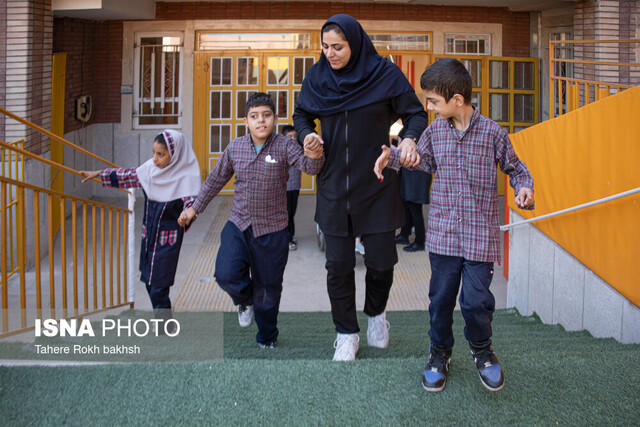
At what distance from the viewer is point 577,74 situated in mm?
9906

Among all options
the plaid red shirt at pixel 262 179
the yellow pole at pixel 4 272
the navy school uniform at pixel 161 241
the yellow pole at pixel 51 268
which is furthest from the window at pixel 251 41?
the yellow pole at pixel 4 272

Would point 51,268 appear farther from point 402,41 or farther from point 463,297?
point 402,41

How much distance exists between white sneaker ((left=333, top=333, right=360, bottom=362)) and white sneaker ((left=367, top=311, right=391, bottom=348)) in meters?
0.23

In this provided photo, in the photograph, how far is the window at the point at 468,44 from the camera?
1244 centimetres

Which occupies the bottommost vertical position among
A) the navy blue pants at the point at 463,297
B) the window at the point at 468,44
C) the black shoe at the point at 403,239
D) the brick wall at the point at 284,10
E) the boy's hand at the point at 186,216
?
the black shoe at the point at 403,239

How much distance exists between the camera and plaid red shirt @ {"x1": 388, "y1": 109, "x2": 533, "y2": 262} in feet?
10.3

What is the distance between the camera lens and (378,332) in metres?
4.04

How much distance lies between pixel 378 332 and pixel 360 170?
0.98 meters

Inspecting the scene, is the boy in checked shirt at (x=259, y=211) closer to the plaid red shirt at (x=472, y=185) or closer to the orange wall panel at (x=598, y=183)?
→ the plaid red shirt at (x=472, y=185)

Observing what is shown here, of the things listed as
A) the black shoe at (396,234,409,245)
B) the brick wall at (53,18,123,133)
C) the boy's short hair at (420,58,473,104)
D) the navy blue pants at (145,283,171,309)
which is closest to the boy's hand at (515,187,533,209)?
the boy's short hair at (420,58,473,104)

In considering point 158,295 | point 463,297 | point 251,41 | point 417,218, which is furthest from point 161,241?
point 251,41

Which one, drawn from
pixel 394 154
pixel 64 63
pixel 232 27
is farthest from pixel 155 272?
pixel 232 27

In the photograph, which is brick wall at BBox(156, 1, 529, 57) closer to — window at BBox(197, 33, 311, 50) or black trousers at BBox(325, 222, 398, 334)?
window at BBox(197, 33, 311, 50)

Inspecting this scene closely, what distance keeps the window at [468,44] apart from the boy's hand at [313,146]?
9.48m
